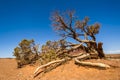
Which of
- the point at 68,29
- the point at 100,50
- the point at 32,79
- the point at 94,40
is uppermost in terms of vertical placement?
the point at 68,29

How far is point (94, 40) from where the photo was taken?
58.7 feet

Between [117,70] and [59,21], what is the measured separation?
29.3 feet

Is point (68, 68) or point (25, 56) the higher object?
point (25, 56)

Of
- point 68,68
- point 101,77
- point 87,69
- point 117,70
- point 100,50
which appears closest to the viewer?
point 101,77

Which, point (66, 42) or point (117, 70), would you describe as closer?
point (117, 70)

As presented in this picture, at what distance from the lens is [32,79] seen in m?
12.0

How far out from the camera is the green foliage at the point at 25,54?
712 inches

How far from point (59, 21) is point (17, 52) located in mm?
5731

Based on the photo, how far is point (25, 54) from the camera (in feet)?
60.0

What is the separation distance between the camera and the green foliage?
18078 mm

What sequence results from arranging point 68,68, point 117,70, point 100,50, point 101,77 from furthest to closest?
point 100,50 → point 68,68 → point 117,70 → point 101,77

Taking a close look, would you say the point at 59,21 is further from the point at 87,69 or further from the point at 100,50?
the point at 87,69

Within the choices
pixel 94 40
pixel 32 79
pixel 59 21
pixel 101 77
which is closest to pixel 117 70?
pixel 101 77

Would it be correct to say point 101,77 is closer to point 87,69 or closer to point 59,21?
point 87,69
